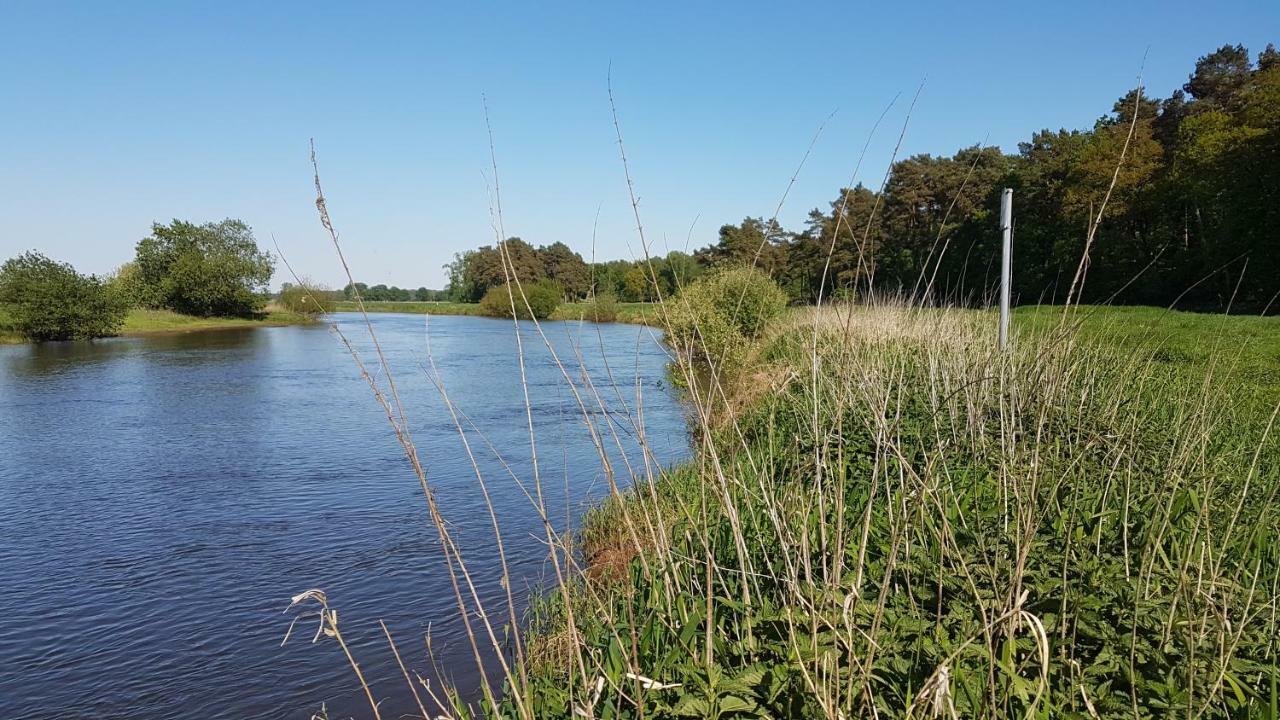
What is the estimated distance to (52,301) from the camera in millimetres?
38781

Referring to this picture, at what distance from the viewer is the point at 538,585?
6875 millimetres

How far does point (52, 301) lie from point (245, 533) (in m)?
38.9

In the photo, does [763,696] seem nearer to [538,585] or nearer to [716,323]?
[538,585]

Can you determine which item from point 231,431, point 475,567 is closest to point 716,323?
point 231,431

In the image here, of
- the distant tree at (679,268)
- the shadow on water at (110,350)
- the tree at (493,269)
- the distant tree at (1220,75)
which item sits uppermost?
the distant tree at (1220,75)

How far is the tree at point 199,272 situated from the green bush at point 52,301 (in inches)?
569

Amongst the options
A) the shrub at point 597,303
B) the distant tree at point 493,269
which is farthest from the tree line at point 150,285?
the shrub at point 597,303

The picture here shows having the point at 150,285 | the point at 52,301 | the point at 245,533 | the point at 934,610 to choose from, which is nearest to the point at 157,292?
the point at 150,285

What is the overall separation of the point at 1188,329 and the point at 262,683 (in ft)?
51.3

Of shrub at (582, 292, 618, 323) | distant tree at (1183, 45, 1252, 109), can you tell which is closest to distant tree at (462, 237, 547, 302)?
distant tree at (1183, 45, 1252, 109)

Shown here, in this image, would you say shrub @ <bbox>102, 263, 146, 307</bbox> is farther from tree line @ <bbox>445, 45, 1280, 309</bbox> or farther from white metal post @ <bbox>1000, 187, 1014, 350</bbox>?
white metal post @ <bbox>1000, 187, 1014, 350</bbox>

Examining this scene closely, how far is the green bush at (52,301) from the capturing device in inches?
1517

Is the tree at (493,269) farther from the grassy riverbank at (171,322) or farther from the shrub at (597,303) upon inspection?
the shrub at (597,303)

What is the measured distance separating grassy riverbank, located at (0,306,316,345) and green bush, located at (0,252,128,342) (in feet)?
2.39
